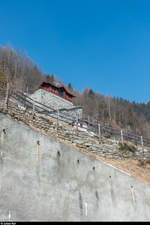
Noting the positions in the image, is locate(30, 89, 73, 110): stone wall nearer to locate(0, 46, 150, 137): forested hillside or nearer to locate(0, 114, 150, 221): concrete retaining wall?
locate(0, 46, 150, 137): forested hillside

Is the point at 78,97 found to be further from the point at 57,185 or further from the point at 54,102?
the point at 57,185

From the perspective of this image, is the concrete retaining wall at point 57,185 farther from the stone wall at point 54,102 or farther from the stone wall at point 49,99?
the stone wall at point 49,99

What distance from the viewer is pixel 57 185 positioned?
7.59 m

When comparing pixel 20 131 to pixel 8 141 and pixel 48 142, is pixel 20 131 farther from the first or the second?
pixel 48 142

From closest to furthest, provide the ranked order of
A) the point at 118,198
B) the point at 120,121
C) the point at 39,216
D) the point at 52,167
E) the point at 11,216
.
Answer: the point at 11,216 → the point at 39,216 → the point at 52,167 → the point at 118,198 → the point at 120,121

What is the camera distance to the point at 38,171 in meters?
7.34

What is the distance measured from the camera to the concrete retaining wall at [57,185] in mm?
6500

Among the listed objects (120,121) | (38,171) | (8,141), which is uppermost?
(120,121)

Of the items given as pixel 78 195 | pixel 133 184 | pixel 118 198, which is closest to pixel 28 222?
pixel 78 195

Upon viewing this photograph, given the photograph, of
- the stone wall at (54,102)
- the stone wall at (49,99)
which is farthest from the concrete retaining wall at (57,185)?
the stone wall at (49,99)

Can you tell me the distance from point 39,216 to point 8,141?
8.29ft

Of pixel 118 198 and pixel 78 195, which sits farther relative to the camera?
pixel 118 198

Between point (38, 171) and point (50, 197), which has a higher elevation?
point (38, 171)

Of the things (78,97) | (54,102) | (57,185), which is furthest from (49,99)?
(78,97)
